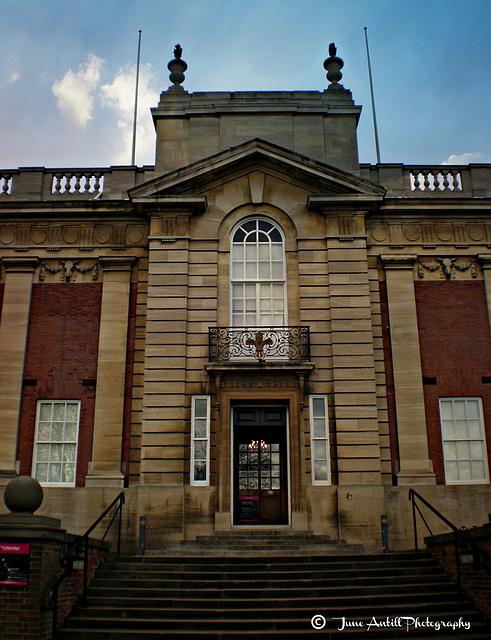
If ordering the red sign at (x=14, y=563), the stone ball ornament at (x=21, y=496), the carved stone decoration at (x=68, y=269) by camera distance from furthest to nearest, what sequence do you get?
the carved stone decoration at (x=68, y=269) < the stone ball ornament at (x=21, y=496) < the red sign at (x=14, y=563)

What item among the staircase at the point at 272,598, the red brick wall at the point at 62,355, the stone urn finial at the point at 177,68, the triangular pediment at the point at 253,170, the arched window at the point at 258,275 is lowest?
the staircase at the point at 272,598

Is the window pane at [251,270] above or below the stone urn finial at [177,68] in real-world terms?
below

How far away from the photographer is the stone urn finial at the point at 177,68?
18.2 metres

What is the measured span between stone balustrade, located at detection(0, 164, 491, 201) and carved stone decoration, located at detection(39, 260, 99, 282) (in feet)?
6.73

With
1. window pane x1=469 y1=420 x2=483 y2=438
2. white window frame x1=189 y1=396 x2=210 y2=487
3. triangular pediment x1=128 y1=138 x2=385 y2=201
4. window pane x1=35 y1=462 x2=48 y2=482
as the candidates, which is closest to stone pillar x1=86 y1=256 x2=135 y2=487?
window pane x1=35 y1=462 x2=48 y2=482

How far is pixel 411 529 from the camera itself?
14.2 metres

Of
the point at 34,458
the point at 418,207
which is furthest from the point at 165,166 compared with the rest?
the point at 34,458

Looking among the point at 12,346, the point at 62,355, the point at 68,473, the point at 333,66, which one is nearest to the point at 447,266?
the point at 333,66

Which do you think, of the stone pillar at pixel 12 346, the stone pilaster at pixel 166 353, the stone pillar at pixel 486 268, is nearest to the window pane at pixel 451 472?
the stone pillar at pixel 486 268

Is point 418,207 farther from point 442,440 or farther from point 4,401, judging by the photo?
point 4,401

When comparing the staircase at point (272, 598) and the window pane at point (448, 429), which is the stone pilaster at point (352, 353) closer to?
the window pane at point (448, 429)

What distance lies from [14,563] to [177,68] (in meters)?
14.8

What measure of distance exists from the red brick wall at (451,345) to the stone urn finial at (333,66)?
688cm

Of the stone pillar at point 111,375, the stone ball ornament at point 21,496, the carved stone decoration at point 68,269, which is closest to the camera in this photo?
the stone ball ornament at point 21,496
